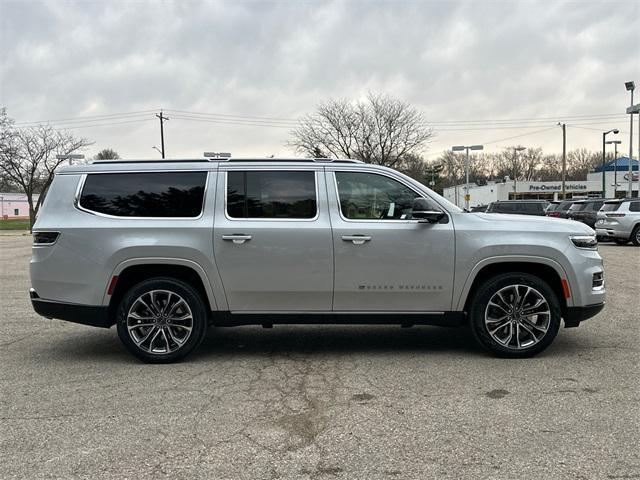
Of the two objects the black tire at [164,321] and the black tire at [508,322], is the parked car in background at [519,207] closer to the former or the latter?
the black tire at [508,322]

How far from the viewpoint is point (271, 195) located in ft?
17.3

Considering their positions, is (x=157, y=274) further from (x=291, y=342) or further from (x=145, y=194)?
(x=291, y=342)

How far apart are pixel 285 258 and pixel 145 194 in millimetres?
1535

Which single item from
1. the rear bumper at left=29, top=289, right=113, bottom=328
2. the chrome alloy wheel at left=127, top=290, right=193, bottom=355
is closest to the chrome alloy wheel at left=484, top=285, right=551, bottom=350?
the chrome alloy wheel at left=127, top=290, right=193, bottom=355

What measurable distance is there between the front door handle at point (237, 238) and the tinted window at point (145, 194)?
1.34ft

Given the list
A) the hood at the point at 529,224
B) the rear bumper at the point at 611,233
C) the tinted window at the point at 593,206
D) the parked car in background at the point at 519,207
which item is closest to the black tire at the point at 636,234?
the rear bumper at the point at 611,233

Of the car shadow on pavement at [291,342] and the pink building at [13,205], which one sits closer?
the car shadow on pavement at [291,342]

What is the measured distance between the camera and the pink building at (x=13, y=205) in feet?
291

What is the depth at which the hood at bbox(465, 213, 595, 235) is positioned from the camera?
520 centimetres

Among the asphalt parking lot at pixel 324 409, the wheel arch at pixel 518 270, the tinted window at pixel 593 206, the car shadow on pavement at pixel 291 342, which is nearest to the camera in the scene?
the asphalt parking lot at pixel 324 409

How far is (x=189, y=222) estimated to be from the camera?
516cm

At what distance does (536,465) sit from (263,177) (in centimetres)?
343

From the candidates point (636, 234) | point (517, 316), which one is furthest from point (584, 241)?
point (636, 234)

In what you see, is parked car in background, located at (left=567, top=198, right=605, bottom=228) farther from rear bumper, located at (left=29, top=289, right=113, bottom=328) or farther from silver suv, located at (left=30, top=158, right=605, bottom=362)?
rear bumper, located at (left=29, top=289, right=113, bottom=328)
